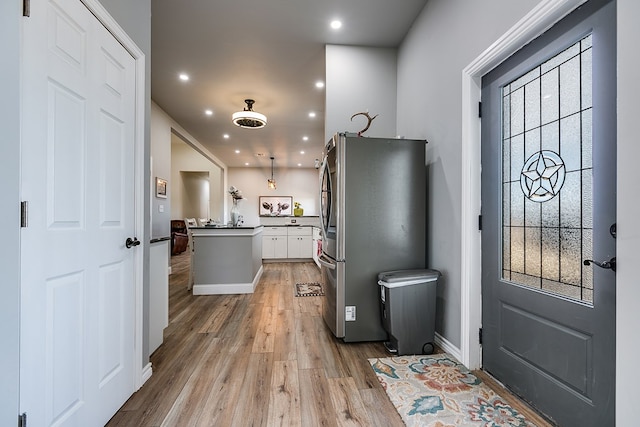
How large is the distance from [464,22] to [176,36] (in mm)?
2753

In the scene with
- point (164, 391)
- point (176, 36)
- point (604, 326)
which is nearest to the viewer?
point (604, 326)

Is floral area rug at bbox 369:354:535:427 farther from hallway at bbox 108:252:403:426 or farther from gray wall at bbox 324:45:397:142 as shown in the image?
gray wall at bbox 324:45:397:142

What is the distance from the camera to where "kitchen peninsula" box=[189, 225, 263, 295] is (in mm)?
4012

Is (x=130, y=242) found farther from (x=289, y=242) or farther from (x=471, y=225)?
(x=289, y=242)

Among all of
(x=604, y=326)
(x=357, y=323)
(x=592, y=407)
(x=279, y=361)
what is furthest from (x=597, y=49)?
(x=279, y=361)

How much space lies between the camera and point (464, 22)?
2.04 meters

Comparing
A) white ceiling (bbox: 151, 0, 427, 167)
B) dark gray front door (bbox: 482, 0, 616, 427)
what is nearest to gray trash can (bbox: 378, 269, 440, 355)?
dark gray front door (bbox: 482, 0, 616, 427)

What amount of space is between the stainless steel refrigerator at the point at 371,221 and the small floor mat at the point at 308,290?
1.58 meters

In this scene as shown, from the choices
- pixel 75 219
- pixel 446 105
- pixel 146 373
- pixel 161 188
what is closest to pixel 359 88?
pixel 446 105

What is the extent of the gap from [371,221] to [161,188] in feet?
13.8

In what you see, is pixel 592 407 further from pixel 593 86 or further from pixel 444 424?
pixel 593 86
